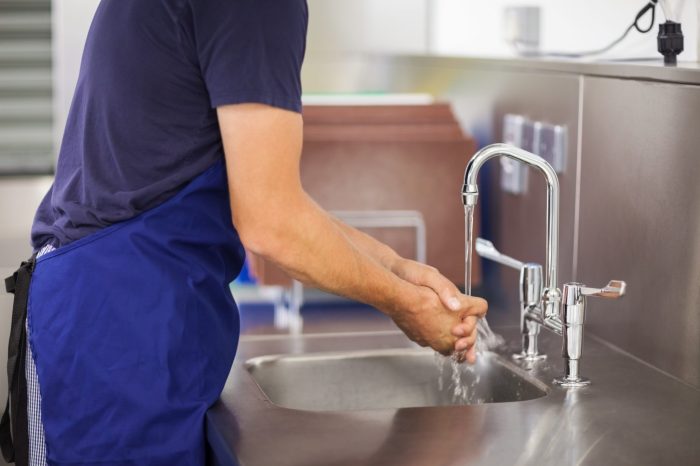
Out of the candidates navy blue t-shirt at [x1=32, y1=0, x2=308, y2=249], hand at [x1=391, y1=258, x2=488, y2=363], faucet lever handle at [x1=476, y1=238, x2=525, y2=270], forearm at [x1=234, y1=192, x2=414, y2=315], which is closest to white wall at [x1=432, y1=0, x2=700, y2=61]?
faucet lever handle at [x1=476, y1=238, x2=525, y2=270]

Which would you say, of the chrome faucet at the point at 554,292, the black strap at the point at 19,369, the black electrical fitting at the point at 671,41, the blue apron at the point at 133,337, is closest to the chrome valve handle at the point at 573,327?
the chrome faucet at the point at 554,292

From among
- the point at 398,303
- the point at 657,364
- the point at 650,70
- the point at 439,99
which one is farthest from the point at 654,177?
the point at 439,99

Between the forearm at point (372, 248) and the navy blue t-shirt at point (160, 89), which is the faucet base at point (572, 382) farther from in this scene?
the navy blue t-shirt at point (160, 89)

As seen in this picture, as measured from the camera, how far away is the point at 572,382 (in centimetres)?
150

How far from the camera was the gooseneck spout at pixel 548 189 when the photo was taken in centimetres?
149

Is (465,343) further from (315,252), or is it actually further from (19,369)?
(19,369)

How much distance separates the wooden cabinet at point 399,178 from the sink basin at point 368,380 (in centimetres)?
36

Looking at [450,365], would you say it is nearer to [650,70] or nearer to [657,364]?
[657,364]

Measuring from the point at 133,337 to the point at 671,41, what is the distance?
0.85 m

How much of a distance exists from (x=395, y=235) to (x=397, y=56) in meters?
0.92

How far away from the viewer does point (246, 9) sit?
121 centimetres

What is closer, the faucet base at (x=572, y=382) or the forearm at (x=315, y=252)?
the forearm at (x=315, y=252)

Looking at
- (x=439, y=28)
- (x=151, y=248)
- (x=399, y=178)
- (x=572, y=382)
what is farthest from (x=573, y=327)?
(x=439, y=28)

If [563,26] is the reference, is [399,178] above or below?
below
